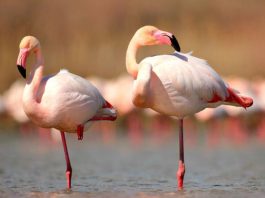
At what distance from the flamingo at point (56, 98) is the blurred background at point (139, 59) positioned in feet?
2.64

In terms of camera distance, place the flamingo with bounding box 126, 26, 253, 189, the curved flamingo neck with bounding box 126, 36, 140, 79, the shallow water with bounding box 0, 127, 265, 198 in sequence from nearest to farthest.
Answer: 1. the flamingo with bounding box 126, 26, 253, 189
2. the curved flamingo neck with bounding box 126, 36, 140, 79
3. the shallow water with bounding box 0, 127, 265, 198

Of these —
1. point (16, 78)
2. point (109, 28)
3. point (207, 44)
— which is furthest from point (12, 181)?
point (109, 28)

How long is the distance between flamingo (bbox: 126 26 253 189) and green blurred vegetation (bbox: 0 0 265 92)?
41.1 ft

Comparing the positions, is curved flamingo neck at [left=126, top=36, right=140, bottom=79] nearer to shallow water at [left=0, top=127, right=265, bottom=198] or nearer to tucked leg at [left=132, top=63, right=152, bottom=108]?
tucked leg at [left=132, top=63, right=152, bottom=108]

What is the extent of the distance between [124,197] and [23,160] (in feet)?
13.8

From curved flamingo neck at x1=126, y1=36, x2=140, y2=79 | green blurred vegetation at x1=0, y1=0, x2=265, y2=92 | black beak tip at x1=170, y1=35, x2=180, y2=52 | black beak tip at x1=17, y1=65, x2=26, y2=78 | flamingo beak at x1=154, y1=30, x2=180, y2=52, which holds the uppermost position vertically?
green blurred vegetation at x1=0, y1=0, x2=265, y2=92

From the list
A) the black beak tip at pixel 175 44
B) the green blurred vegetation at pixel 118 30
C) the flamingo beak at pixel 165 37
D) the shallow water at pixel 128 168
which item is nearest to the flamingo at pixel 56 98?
the shallow water at pixel 128 168

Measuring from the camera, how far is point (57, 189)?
27.5 feet

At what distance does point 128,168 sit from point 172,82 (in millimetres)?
2922

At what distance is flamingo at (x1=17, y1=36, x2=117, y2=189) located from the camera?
7871 mm

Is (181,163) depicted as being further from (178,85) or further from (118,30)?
(118,30)

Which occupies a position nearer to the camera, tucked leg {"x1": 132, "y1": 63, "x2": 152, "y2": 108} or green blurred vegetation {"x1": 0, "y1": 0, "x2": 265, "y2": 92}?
tucked leg {"x1": 132, "y1": 63, "x2": 152, "y2": 108}

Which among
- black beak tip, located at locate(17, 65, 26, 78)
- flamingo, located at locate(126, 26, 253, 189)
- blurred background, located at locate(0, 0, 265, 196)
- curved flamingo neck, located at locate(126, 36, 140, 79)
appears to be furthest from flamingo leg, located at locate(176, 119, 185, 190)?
black beak tip, located at locate(17, 65, 26, 78)

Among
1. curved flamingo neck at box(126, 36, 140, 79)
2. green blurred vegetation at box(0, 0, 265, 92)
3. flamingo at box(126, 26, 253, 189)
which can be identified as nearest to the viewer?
flamingo at box(126, 26, 253, 189)
